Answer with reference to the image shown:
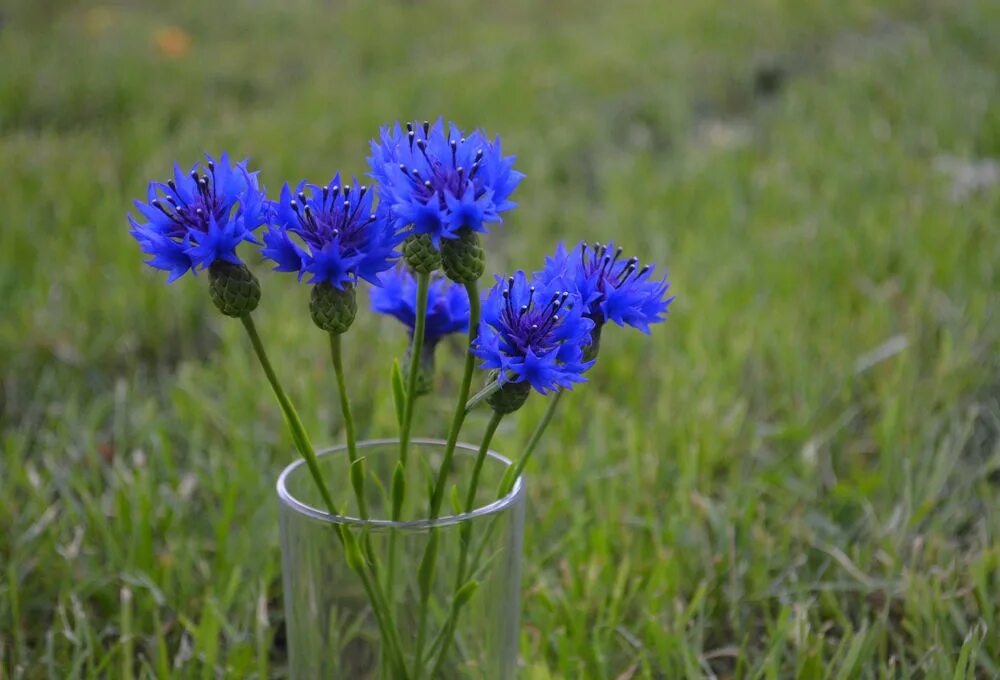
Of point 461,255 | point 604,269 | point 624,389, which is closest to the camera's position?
point 461,255

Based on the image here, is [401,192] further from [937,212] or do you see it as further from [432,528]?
[937,212]

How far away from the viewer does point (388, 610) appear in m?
0.98

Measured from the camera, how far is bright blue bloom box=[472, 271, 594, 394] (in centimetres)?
87

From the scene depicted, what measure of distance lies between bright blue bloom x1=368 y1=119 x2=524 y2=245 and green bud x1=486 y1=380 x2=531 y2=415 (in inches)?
5.3


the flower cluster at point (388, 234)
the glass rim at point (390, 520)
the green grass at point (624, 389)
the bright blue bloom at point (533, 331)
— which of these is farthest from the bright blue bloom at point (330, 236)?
the green grass at point (624, 389)

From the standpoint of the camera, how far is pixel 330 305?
0.87 meters

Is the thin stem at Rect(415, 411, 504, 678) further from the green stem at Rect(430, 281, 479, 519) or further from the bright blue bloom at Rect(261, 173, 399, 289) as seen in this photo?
the bright blue bloom at Rect(261, 173, 399, 289)

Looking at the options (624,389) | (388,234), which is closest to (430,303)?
(388,234)

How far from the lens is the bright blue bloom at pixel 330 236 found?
855 mm

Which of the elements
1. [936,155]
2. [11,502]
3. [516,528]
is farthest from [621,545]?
[936,155]

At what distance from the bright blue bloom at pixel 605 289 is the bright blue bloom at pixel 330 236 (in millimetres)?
146

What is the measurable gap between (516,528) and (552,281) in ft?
0.92

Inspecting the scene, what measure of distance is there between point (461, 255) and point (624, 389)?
1.42 m

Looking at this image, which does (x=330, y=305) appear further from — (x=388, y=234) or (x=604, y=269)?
(x=604, y=269)
